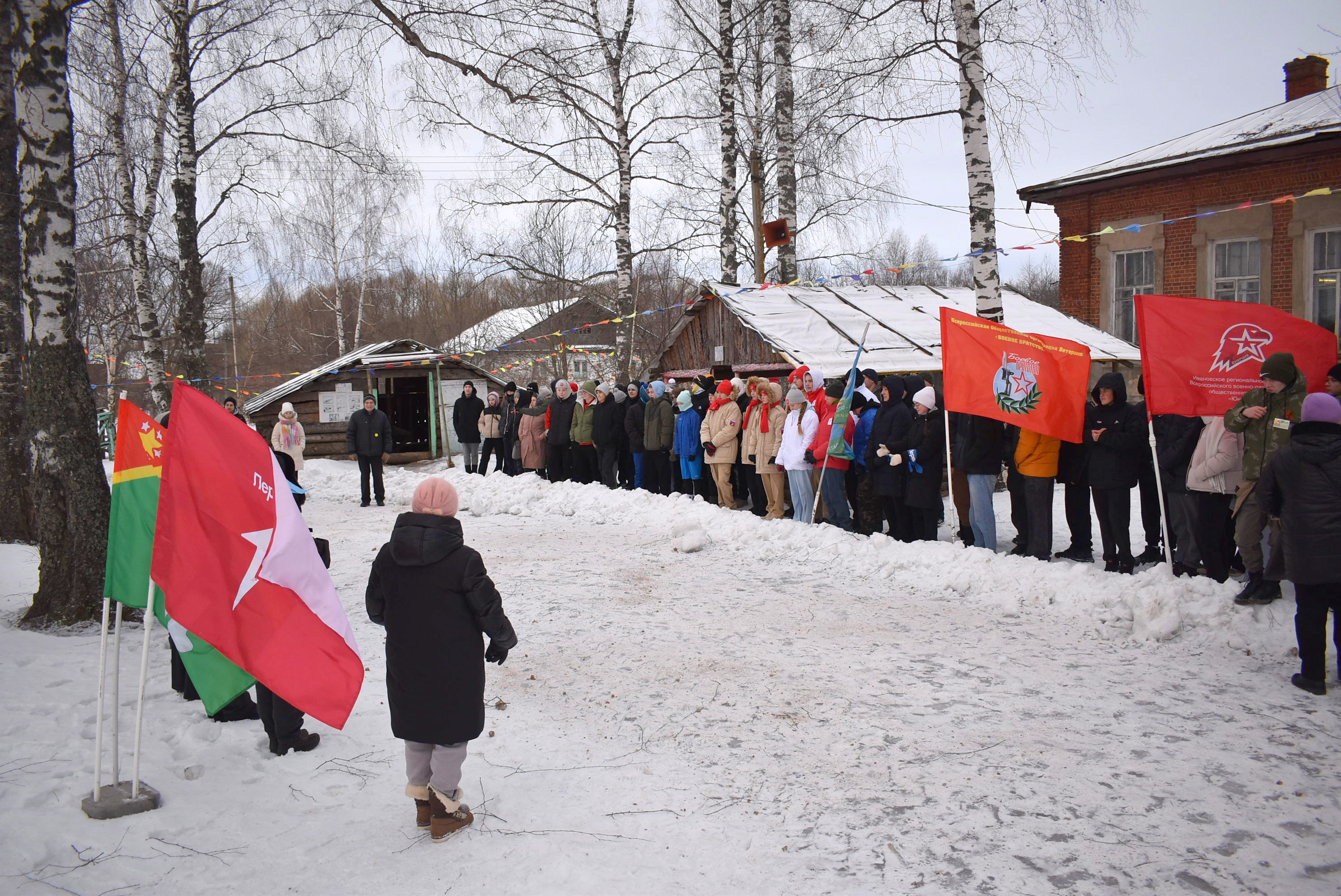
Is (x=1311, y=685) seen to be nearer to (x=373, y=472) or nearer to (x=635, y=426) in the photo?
(x=635, y=426)

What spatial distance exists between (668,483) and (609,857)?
10.4 m

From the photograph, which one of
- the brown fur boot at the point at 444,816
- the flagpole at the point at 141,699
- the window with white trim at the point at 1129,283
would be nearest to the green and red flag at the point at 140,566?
the flagpole at the point at 141,699

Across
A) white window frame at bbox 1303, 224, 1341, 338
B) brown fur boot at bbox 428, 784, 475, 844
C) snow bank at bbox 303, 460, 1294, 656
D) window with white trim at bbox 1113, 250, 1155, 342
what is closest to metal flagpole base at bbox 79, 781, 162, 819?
brown fur boot at bbox 428, 784, 475, 844

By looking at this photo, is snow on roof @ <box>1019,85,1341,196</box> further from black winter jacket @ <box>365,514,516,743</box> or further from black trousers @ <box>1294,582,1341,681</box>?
black winter jacket @ <box>365,514,516,743</box>

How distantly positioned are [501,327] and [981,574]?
3786cm

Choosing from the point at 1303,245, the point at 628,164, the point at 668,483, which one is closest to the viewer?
the point at 668,483

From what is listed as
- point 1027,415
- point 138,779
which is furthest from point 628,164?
point 138,779

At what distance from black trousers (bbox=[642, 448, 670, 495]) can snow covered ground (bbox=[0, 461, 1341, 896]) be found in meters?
6.22

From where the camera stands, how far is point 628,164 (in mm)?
18625

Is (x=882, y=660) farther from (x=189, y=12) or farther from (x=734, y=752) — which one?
(x=189, y=12)

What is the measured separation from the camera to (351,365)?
863 inches

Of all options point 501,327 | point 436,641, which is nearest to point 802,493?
point 436,641

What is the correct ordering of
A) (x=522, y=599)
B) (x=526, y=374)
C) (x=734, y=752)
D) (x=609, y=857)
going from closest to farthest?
1. (x=609, y=857)
2. (x=734, y=752)
3. (x=522, y=599)
4. (x=526, y=374)

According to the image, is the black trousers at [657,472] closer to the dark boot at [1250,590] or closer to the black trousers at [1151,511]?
the black trousers at [1151,511]
